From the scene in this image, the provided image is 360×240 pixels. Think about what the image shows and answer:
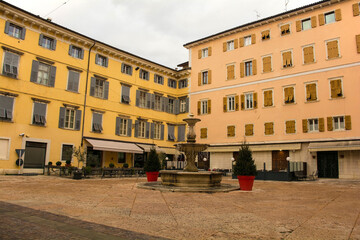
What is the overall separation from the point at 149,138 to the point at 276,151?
520 inches

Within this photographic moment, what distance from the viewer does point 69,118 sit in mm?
25359

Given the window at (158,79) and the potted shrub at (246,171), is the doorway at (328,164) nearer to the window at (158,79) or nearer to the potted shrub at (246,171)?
the potted shrub at (246,171)

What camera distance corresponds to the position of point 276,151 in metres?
26.4

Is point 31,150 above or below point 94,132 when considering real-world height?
below

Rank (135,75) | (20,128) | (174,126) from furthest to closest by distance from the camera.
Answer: (174,126) < (135,75) < (20,128)

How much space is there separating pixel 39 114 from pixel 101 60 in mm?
8191

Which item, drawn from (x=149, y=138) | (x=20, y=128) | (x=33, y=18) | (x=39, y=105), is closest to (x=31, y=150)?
(x=20, y=128)

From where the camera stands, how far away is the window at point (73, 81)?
25.4 m

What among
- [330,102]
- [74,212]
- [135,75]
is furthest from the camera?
[135,75]

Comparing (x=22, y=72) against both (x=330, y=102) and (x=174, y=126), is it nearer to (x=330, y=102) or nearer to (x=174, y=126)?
(x=174, y=126)

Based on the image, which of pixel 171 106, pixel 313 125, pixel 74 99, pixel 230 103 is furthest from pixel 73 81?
pixel 313 125

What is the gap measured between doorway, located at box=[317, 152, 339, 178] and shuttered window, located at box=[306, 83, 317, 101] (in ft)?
15.2

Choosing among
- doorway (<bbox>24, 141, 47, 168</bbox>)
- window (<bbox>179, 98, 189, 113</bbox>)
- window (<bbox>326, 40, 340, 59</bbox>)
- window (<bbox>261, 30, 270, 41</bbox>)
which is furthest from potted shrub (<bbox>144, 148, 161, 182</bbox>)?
window (<bbox>179, 98, 189, 113</bbox>)

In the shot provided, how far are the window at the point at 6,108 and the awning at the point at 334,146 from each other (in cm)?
2310
